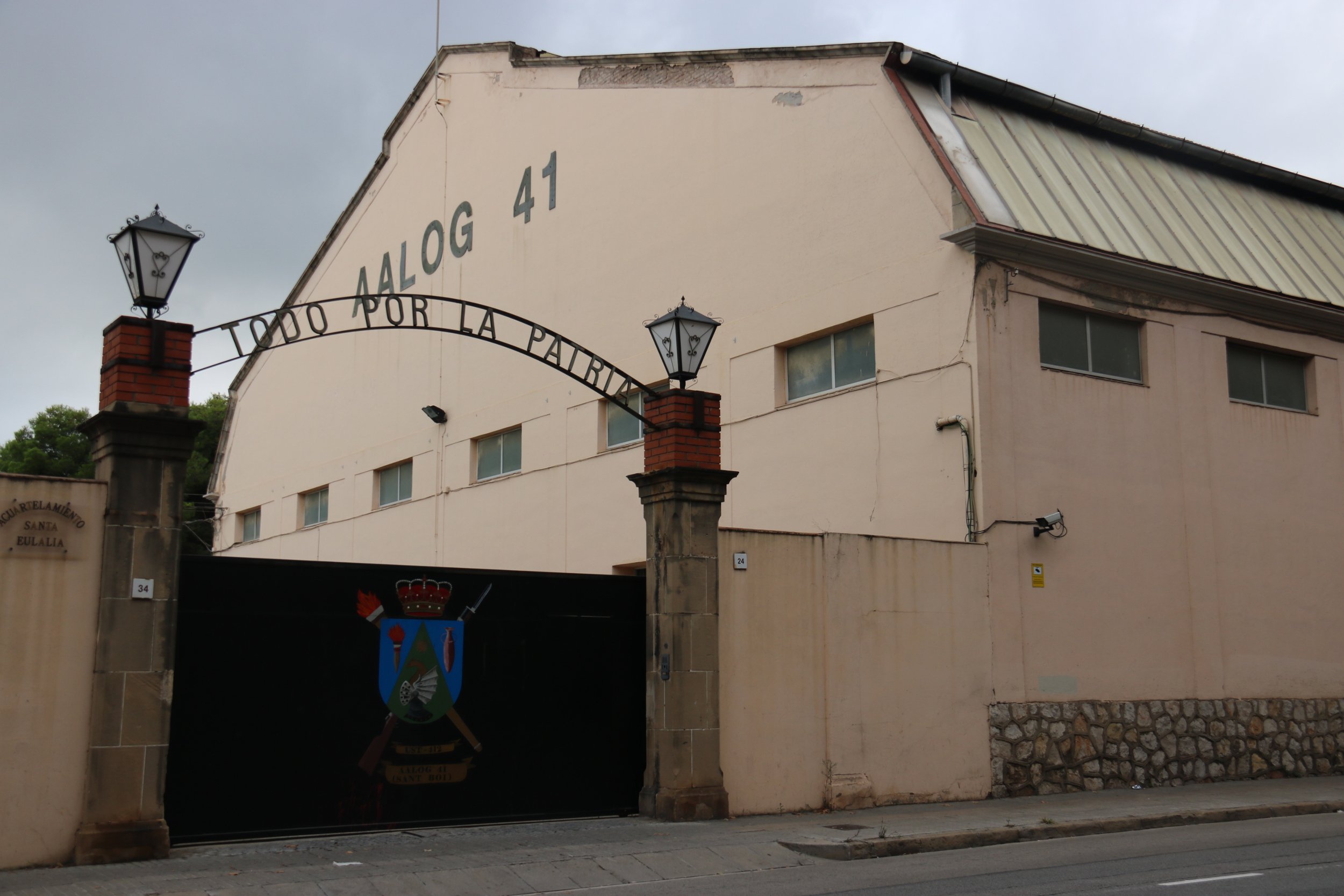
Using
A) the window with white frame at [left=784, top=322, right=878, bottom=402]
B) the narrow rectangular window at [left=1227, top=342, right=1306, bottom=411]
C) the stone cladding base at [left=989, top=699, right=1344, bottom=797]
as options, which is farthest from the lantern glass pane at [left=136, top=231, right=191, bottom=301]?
the narrow rectangular window at [left=1227, top=342, right=1306, bottom=411]

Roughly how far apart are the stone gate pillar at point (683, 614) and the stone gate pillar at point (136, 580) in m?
4.34

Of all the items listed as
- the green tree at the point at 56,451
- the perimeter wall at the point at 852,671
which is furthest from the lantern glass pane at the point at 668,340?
the green tree at the point at 56,451

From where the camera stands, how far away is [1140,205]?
58.2 feet

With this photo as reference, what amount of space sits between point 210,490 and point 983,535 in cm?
2558

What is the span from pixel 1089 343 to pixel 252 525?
22.8 m

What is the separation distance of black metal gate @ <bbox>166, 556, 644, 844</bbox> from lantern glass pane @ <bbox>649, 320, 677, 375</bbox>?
2.18 meters

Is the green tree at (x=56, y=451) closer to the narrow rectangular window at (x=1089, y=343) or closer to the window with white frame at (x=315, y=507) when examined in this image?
the window with white frame at (x=315, y=507)

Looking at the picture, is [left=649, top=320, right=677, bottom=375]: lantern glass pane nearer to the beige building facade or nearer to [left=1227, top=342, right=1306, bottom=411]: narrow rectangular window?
the beige building facade

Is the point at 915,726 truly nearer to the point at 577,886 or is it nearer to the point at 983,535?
the point at 983,535

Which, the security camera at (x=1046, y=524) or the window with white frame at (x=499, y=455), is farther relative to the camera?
the window with white frame at (x=499, y=455)

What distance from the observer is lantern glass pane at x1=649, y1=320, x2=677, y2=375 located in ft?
40.2

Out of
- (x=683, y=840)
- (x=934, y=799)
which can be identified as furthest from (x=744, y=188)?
(x=683, y=840)

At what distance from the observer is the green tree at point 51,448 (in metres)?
49.9

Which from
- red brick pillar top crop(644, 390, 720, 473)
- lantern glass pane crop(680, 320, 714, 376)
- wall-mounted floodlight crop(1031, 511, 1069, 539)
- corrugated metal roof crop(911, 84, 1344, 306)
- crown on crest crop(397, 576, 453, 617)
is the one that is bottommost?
crown on crest crop(397, 576, 453, 617)
